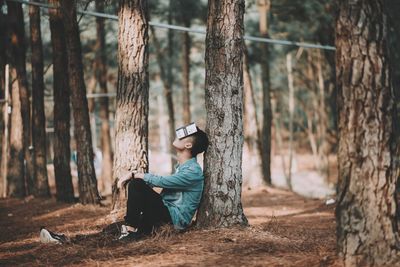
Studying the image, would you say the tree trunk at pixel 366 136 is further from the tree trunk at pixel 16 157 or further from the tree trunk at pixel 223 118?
the tree trunk at pixel 16 157

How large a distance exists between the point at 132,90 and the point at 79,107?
2837 millimetres

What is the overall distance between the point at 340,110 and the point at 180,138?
2.36 meters

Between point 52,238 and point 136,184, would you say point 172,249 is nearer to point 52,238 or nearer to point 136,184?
point 136,184

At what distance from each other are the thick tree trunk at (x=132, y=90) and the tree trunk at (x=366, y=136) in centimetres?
396

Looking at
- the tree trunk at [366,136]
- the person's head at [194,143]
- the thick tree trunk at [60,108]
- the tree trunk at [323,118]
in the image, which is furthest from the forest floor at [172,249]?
the tree trunk at [323,118]

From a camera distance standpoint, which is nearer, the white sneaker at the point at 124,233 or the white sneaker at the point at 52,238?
the white sneaker at the point at 124,233

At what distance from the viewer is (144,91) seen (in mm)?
7641

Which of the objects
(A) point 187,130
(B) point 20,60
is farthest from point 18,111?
(A) point 187,130

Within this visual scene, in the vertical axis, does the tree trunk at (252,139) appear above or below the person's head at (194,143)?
below

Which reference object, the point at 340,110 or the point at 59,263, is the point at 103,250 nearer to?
the point at 59,263

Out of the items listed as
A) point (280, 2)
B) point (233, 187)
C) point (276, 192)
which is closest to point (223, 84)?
point (233, 187)

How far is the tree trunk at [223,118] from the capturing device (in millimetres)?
5793

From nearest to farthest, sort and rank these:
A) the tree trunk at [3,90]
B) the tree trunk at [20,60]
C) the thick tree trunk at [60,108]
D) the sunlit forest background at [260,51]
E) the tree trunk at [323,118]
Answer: the thick tree trunk at [60,108] → the tree trunk at [20,60] → the tree trunk at [3,90] → the sunlit forest background at [260,51] → the tree trunk at [323,118]

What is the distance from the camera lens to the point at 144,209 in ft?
18.7
